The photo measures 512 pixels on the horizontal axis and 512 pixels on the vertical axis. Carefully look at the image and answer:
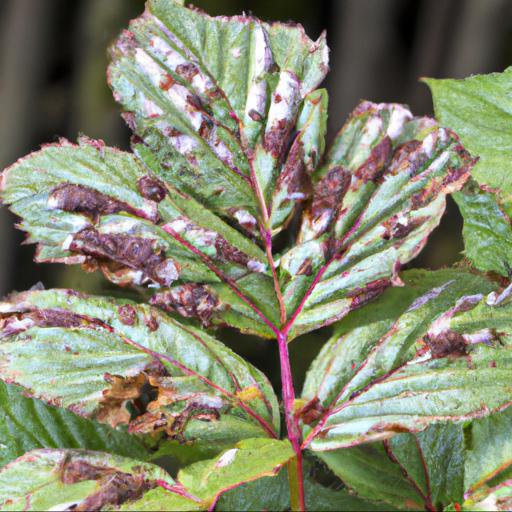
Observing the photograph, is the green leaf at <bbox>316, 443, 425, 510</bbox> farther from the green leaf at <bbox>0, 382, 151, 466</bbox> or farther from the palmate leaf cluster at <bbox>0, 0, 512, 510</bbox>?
the green leaf at <bbox>0, 382, 151, 466</bbox>

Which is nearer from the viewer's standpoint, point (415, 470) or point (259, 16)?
point (415, 470)

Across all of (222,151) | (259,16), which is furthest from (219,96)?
(259,16)

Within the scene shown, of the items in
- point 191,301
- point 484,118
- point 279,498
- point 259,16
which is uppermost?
point 259,16

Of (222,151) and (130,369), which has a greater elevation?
(222,151)

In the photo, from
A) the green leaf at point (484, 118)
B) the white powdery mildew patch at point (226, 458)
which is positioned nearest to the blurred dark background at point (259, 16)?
the green leaf at point (484, 118)

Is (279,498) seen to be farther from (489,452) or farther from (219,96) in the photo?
(219,96)

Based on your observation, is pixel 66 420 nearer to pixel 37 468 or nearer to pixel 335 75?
pixel 37 468

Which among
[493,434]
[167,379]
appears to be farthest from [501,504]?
[167,379]
